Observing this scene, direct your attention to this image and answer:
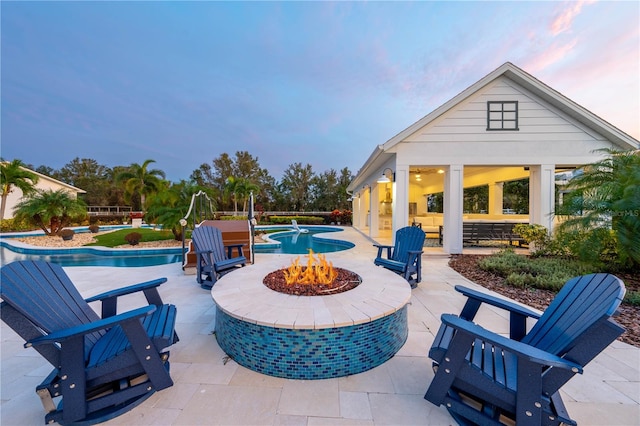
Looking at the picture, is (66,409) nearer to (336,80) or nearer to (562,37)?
(562,37)

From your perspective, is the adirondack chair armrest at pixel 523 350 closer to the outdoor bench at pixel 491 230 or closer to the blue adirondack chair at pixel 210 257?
the blue adirondack chair at pixel 210 257

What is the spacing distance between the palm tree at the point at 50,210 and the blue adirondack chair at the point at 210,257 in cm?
1225

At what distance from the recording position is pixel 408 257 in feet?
14.4

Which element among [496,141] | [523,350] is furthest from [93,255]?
[496,141]

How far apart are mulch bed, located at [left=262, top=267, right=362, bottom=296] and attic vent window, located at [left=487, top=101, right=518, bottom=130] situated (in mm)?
7102

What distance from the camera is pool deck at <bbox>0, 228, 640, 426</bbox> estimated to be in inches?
69.2

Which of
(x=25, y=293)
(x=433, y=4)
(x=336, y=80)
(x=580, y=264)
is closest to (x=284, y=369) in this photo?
(x=25, y=293)

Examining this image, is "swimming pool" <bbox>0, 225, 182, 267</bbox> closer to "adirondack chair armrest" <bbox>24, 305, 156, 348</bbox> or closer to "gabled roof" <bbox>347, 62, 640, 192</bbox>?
"adirondack chair armrest" <bbox>24, 305, 156, 348</bbox>

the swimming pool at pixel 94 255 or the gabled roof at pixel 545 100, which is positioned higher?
the gabled roof at pixel 545 100

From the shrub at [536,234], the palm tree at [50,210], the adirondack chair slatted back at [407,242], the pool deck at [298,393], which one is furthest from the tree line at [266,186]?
the pool deck at [298,393]

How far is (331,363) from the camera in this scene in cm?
219

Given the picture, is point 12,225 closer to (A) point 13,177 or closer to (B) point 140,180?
(A) point 13,177

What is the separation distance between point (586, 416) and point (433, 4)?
11.1 metres

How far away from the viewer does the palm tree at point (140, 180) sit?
2134 centimetres
